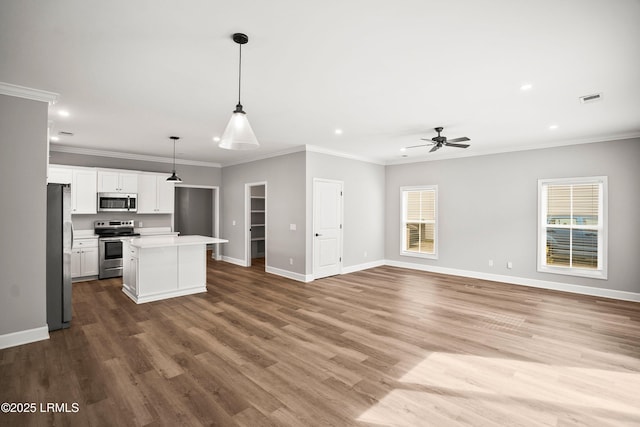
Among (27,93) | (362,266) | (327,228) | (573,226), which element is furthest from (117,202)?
(573,226)

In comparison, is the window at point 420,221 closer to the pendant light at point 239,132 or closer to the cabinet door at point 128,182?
the pendant light at point 239,132

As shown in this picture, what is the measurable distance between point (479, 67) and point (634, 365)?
3223 millimetres

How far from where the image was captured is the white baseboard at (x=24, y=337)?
127 inches

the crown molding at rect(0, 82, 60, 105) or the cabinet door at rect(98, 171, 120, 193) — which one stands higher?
the crown molding at rect(0, 82, 60, 105)

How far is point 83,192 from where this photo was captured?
6328mm

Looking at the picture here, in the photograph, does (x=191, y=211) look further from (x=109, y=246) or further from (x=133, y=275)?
(x=133, y=275)

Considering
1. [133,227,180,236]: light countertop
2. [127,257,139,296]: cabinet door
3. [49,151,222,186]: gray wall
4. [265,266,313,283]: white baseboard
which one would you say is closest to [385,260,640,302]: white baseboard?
[265,266,313,283]: white baseboard

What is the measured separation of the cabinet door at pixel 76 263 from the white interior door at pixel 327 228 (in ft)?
15.4

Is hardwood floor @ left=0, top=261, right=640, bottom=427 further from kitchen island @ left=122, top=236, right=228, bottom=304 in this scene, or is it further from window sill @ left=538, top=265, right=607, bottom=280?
window sill @ left=538, top=265, right=607, bottom=280

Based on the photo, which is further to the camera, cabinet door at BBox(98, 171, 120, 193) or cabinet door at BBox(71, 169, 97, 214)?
cabinet door at BBox(98, 171, 120, 193)

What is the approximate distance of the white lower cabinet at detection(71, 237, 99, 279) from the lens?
6117 millimetres

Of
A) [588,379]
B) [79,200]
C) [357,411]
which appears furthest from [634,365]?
[79,200]

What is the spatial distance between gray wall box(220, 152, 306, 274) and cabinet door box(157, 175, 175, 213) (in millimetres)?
1489

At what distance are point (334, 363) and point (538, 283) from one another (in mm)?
5058
